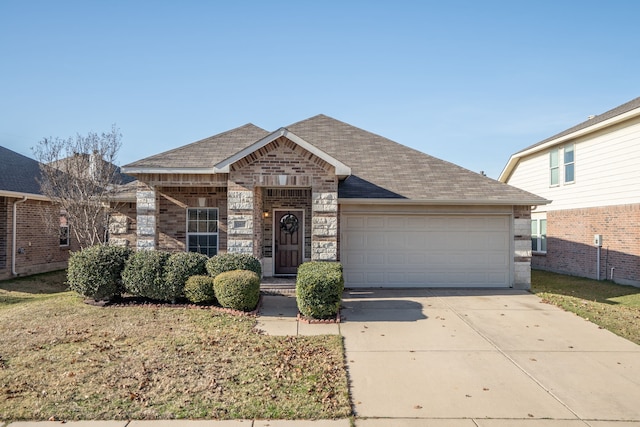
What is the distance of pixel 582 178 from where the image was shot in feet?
50.3

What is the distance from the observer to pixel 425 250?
12.2 meters

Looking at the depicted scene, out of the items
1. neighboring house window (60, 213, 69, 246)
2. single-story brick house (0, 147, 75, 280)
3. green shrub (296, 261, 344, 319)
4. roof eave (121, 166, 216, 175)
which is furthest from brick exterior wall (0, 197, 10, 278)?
green shrub (296, 261, 344, 319)

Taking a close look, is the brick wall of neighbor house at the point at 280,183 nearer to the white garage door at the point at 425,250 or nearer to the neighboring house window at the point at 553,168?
the white garage door at the point at 425,250

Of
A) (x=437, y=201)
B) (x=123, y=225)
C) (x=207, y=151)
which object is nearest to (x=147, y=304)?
(x=123, y=225)

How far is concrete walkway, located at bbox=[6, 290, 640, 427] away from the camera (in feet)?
15.0

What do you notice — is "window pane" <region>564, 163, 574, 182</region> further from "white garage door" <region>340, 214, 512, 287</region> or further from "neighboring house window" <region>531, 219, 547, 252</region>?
"white garage door" <region>340, 214, 512, 287</region>

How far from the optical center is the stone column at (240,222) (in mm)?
10562

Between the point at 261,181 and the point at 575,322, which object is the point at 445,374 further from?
the point at 261,181

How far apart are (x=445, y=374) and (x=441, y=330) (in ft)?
7.24

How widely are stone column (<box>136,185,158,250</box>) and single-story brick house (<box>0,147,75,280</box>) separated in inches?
226

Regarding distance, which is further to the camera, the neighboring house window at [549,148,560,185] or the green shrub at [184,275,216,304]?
the neighboring house window at [549,148,560,185]

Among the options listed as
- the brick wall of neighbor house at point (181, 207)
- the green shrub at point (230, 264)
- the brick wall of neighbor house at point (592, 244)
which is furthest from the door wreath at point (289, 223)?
the brick wall of neighbor house at point (592, 244)

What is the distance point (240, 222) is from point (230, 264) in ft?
4.40

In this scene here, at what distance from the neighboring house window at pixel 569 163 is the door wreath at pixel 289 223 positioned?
11.3m
